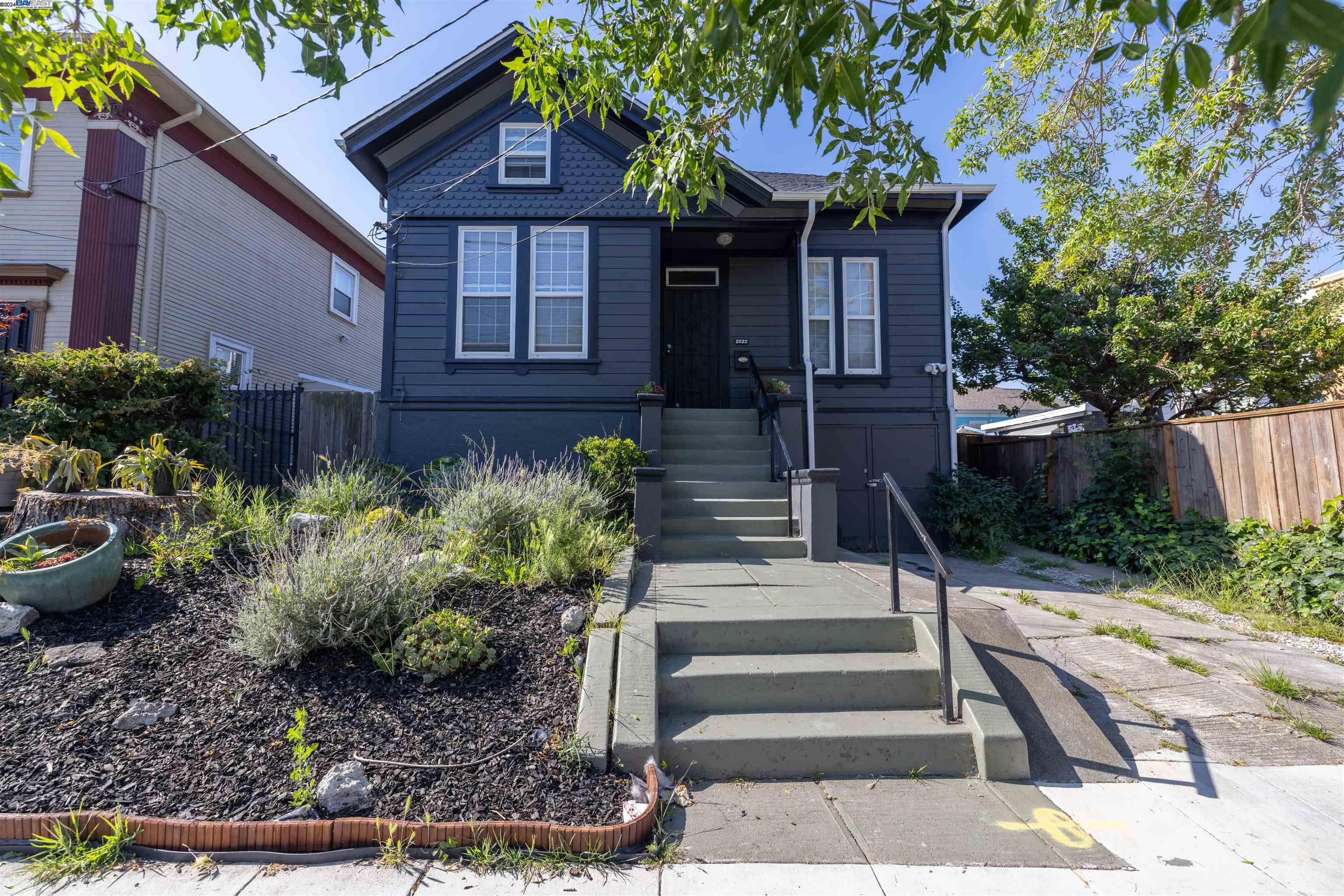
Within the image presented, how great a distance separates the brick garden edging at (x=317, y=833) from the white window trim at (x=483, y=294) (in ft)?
21.5

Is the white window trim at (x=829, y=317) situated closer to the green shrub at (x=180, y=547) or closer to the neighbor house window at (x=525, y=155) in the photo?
the neighbor house window at (x=525, y=155)

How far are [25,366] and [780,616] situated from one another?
7862 millimetres

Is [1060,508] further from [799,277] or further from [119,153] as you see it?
[119,153]

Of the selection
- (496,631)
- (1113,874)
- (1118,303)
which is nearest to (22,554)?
(496,631)

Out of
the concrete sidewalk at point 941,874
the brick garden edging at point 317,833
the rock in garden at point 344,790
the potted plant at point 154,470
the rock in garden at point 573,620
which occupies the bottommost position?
the concrete sidewalk at point 941,874

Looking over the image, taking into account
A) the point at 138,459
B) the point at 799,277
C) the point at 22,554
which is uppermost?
the point at 799,277

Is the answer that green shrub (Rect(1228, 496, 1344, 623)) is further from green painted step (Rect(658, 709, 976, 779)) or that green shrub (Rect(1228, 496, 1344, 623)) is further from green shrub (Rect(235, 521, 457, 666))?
green shrub (Rect(235, 521, 457, 666))

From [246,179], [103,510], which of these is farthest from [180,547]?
[246,179]

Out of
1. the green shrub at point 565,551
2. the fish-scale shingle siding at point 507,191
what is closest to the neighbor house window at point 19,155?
the fish-scale shingle siding at point 507,191

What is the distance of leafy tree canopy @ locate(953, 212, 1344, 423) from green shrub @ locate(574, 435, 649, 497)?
6.19 m

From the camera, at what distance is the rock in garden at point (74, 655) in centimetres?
327

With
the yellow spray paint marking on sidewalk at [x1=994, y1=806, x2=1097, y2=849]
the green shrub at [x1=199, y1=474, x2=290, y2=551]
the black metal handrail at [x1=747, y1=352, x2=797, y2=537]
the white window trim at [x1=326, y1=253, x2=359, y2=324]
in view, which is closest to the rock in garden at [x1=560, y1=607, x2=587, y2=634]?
the green shrub at [x1=199, y1=474, x2=290, y2=551]

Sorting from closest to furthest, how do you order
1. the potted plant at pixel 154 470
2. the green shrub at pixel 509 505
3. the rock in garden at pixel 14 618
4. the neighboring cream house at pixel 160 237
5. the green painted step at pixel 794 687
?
the green painted step at pixel 794 687 < the rock in garden at pixel 14 618 < the green shrub at pixel 509 505 < the potted plant at pixel 154 470 < the neighboring cream house at pixel 160 237

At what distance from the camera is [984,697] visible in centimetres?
328
